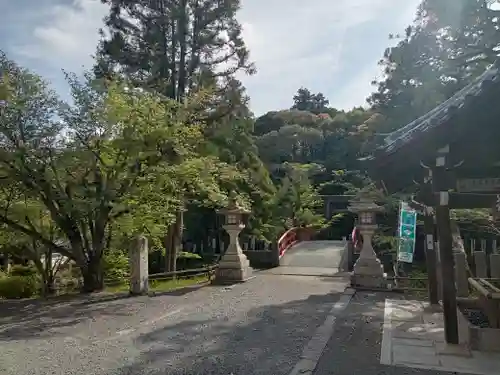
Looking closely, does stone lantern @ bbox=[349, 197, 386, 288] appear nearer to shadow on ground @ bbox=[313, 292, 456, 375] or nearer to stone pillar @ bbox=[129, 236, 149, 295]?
shadow on ground @ bbox=[313, 292, 456, 375]

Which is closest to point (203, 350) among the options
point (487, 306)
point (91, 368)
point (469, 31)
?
point (91, 368)

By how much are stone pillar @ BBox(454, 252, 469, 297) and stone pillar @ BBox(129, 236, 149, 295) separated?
6.56 metres

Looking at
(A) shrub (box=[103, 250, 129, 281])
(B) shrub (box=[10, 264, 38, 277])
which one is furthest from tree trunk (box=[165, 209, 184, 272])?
(B) shrub (box=[10, 264, 38, 277])

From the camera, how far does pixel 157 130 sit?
28.6ft

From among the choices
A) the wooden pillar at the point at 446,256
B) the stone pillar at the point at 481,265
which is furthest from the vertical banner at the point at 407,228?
the wooden pillar at the point at 446,256

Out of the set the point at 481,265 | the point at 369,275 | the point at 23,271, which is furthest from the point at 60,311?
the point at 23,271

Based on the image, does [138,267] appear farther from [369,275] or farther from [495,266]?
[495,266]

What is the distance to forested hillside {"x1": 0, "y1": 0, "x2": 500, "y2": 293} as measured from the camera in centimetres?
897

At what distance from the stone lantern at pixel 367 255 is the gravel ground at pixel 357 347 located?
6.68 ft

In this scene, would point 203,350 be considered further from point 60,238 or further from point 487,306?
point 60,238

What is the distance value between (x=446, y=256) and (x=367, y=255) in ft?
17.0

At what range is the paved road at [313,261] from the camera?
14.6 m

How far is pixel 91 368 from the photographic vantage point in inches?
185

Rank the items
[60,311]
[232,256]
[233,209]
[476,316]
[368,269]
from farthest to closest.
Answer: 1. [232,256]
2. [233,209]
3. [368,269]
4. [60,311]
5. [476,316]
